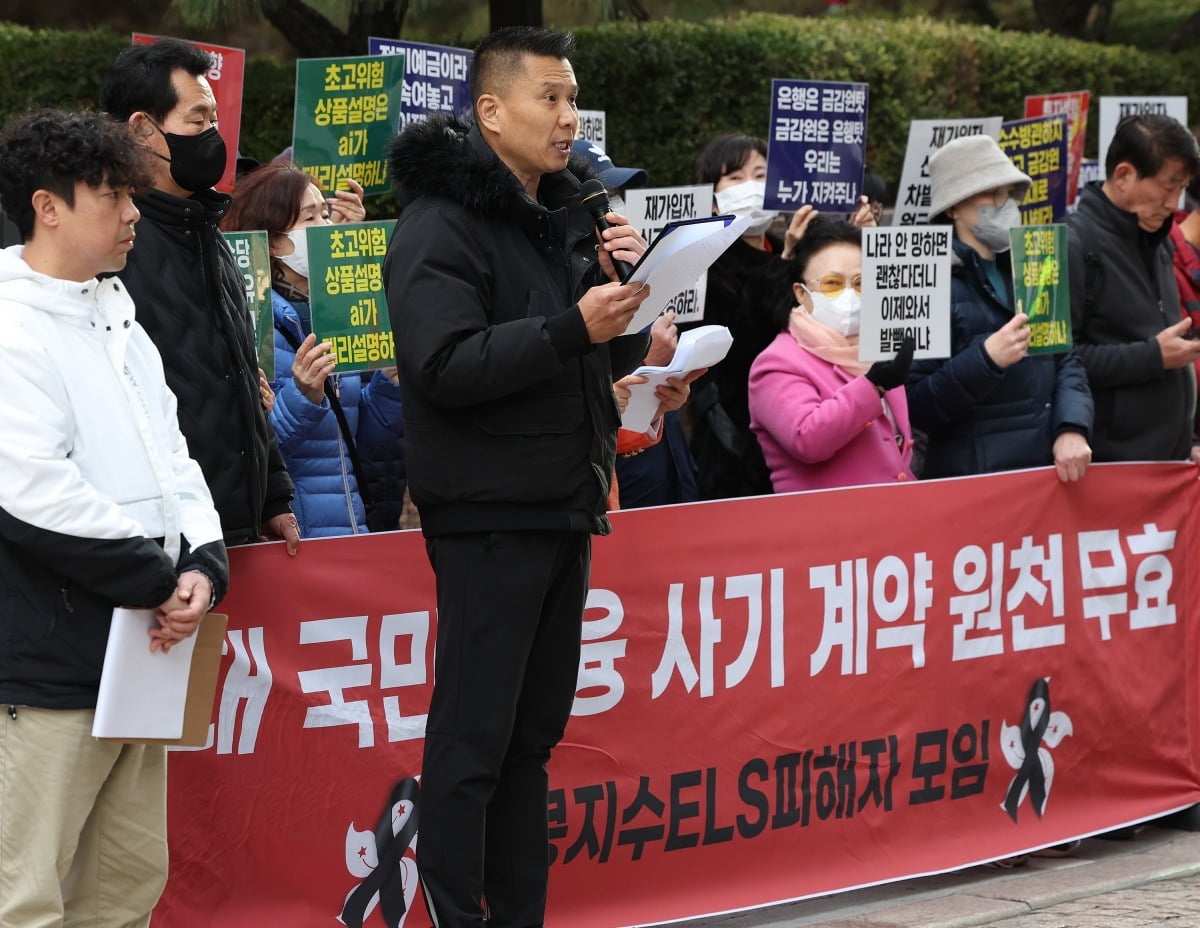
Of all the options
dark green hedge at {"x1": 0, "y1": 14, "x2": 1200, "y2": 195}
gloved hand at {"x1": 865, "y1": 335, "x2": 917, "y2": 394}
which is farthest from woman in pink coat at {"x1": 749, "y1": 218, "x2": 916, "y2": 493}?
dark green hedge at {"x1": 0, "y1": 14, "x2": 1200, "y2": 195}

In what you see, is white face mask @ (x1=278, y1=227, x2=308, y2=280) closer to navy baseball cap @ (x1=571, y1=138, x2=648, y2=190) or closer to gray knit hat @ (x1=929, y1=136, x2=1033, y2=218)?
navy baseball cap @ (x1=571, y1=138, x2=648, y2=190)

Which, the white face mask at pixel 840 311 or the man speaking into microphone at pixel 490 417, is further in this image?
the white face mask at pixel 840 311

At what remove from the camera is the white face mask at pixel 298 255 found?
5031 mm

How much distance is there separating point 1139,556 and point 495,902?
2.90 m

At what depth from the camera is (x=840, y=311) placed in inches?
216

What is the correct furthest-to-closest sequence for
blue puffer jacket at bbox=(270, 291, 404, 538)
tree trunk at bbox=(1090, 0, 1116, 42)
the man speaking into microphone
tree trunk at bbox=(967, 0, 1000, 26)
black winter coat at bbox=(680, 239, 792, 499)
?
tree trunk at bbox=(967, 0, 1000, 26) → tree trunk at bbox=(1090, 0, 1116, 42) → black winter coat at bbox=(680, 239, 792, 499) → blue puffer jacket at bbox=(270, 291, 404, 538) → the man speaking into microphone

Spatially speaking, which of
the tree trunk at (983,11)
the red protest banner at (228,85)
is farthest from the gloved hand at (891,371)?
the tree trunk at (983,11)

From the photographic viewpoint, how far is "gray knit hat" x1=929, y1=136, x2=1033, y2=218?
5.98 m

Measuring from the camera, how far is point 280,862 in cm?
431

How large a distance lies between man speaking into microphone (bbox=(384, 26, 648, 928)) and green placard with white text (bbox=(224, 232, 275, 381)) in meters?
0.76

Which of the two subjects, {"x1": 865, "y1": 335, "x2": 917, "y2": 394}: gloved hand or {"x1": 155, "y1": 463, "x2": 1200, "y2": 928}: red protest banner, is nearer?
{"x1": 155, "y1": 463, "x2": 1200, "y2": 928}: red protest banner

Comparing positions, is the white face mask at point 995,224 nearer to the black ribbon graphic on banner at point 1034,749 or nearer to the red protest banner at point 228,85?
the black ribbon graphic on banner at point 1034,749

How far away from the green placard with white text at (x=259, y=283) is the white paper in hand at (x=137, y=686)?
1.28 m

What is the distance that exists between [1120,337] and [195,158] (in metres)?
3.61
